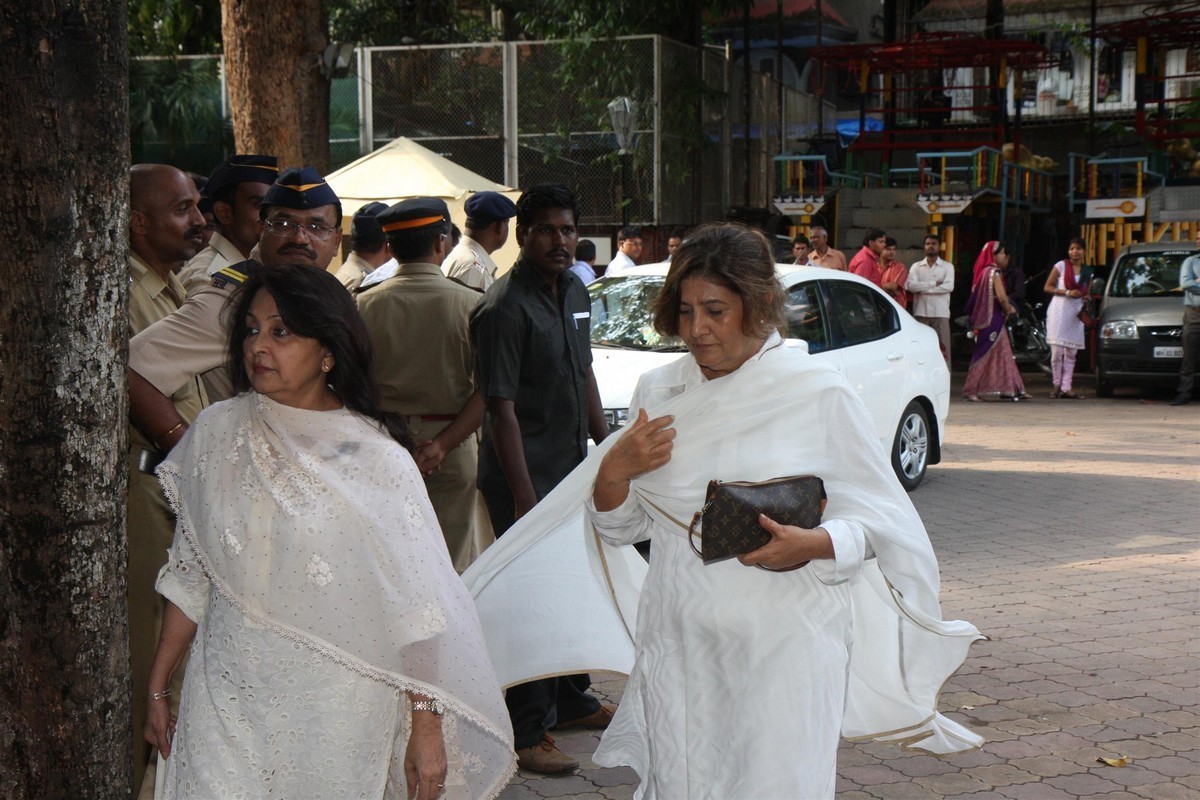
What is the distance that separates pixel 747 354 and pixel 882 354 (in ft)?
22.7

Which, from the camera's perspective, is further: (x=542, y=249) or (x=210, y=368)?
(x=542, y=249)

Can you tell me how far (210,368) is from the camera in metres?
3.63

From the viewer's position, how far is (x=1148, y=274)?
17250 millimetres

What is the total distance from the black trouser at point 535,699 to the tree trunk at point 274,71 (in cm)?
548

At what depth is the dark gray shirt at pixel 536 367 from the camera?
4.85 meters

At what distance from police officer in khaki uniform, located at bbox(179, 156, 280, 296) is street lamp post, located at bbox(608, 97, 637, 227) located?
1471 cm

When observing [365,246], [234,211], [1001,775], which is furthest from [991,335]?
[234,211]

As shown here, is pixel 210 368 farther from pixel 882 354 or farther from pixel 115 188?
pixel 882 354

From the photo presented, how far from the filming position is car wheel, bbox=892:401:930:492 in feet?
33.9

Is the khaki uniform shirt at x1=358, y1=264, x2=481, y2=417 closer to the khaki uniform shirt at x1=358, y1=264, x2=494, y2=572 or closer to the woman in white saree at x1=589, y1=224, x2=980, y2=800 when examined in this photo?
the khaki uniform shirt at x1=358, y1=264, x2=494, y2=572

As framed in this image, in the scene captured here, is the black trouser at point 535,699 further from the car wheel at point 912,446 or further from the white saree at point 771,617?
the car wheel at point 912,446

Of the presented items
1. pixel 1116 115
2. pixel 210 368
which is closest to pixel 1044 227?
pixel 1116 115

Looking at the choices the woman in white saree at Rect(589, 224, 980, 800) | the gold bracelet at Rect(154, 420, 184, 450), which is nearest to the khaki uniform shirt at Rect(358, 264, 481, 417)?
the gold bracelet at Rect(154, 420, 184, 450)

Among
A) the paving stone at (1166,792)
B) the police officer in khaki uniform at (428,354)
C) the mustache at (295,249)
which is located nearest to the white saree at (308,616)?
the mustache at (295,249)
